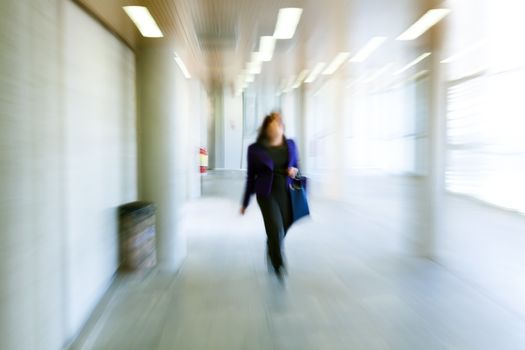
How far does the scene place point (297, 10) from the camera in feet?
19.6

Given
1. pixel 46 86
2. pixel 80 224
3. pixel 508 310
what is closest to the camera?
pixel 46 86

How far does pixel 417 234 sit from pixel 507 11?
2879 millimetres

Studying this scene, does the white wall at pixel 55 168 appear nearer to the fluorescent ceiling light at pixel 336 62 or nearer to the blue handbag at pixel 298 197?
the blue handbag at pixel 298 197

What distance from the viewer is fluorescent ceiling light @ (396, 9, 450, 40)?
5695 millimetres

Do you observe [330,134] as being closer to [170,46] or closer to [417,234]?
[417,234]

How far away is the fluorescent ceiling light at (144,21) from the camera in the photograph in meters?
4.79

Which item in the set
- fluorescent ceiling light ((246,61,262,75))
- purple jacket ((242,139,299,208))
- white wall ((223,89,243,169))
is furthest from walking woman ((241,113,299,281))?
white wall ((223,89,243,169))

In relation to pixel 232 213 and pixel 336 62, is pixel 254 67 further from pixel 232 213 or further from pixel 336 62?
pixel 232 213

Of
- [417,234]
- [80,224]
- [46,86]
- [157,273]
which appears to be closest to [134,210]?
[157,273]

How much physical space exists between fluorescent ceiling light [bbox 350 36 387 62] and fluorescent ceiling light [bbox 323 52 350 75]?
0.60 ft

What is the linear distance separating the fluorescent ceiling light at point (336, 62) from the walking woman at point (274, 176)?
5.34 meters

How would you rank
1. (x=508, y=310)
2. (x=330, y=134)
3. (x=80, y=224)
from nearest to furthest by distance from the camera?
(x=80, y=224), (x=508, y=310), (x=330, y=134)

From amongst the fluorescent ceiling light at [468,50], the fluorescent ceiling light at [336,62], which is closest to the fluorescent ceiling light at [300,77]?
the fluorescent ceiling light at [336,62]

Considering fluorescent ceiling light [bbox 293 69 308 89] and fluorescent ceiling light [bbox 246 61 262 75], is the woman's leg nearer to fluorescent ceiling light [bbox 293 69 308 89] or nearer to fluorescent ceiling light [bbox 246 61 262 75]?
fluorescent ceiling light [bbox 246 61 262 75]
